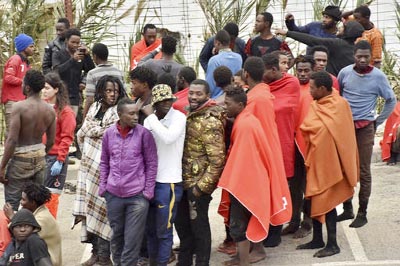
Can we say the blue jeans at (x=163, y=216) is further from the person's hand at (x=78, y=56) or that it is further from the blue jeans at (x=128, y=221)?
the person's hand at (x=78, y=56)

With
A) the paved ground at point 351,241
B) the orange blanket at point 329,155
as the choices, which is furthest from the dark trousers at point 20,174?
the orange blanket at point 329,155

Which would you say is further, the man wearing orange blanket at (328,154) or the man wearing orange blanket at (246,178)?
the man wearing orange blanket at (328,154)

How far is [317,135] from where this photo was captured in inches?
392

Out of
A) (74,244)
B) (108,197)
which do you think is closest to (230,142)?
(108,197)

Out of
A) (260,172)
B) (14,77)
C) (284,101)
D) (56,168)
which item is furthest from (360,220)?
(14,77)

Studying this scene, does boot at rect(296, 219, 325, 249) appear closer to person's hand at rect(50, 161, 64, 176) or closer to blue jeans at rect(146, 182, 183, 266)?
blue jeans at rect(146, 182, 183, 266)

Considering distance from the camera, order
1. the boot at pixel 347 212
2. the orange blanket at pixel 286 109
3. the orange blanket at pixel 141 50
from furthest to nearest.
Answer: the orange blanket at pixel 141 50 < the boot at pixel 347 212 < the orange blanket at pixel 286 109

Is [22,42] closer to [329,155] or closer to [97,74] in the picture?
[97,74]

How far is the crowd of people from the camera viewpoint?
9328 mm

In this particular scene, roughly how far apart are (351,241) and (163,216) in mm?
2110

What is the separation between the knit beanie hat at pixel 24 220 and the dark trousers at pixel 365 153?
3384mm

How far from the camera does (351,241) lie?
34.5ft

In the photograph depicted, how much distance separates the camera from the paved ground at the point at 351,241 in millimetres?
10023

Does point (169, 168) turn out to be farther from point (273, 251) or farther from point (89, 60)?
point (89, 60)
